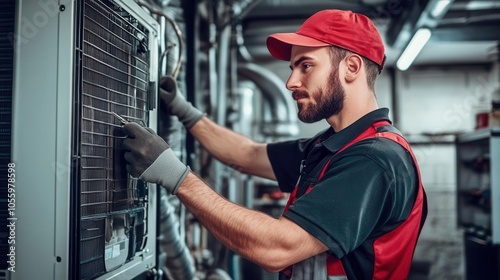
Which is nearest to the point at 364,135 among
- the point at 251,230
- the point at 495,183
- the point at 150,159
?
the point at 251,230

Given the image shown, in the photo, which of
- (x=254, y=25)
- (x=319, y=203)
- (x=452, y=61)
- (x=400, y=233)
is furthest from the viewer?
(x=452, y=61)

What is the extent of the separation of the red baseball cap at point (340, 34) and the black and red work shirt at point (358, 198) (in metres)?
0.22

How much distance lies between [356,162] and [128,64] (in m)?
0.60

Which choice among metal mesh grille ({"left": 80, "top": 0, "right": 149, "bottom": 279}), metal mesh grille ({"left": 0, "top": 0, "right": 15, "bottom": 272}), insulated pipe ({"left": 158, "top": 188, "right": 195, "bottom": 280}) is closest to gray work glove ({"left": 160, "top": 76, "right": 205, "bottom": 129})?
insulated pipe ({"left": 158, "top": 188, "right": 195, "bottom": 280})

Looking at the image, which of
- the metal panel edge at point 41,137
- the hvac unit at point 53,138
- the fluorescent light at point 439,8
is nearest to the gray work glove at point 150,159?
the hvac unit at point 53,138

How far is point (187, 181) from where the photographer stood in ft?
4.28

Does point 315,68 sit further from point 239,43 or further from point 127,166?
point 239,43

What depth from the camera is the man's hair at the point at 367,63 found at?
147 centimetres

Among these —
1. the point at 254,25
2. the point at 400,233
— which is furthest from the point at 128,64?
the point at 254,25

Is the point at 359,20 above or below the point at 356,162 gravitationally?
above

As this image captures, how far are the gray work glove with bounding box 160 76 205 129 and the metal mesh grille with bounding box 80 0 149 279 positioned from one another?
15.3 inches

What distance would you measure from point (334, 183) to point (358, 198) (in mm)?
65

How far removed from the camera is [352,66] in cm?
149

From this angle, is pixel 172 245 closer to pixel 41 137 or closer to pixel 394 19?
pixel 41 137
